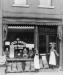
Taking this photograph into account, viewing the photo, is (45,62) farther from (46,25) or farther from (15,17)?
(15,17)

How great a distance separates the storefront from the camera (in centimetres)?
1230

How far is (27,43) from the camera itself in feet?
41.1

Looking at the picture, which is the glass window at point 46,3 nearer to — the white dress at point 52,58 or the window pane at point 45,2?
the window pane at point 45,2

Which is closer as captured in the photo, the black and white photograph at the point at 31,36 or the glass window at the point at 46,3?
the black and white photograph at the point at 31,36

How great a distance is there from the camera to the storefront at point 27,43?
484 inches

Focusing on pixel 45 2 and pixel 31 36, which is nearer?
pixel 31 36

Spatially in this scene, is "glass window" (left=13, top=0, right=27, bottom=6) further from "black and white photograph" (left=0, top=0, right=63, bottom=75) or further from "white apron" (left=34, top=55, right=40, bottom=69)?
"white apron" (left=34, top=55, right=40, bottom=69)


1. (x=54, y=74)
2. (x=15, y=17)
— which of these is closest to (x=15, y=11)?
(x=15, y=17)

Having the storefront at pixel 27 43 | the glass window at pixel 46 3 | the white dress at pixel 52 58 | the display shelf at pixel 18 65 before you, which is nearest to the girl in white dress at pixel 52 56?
the white dress at pixel 52 58

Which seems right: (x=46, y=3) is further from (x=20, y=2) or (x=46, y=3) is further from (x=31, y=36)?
(x=31, y=36)

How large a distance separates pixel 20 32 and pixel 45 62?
7.86ft

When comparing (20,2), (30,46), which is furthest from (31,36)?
(20,2)

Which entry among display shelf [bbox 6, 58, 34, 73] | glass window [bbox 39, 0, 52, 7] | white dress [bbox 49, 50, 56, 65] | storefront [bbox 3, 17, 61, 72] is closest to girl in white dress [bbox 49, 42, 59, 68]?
white dress [bbox 49, 50, 56, 65]

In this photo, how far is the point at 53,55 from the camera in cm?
1260
